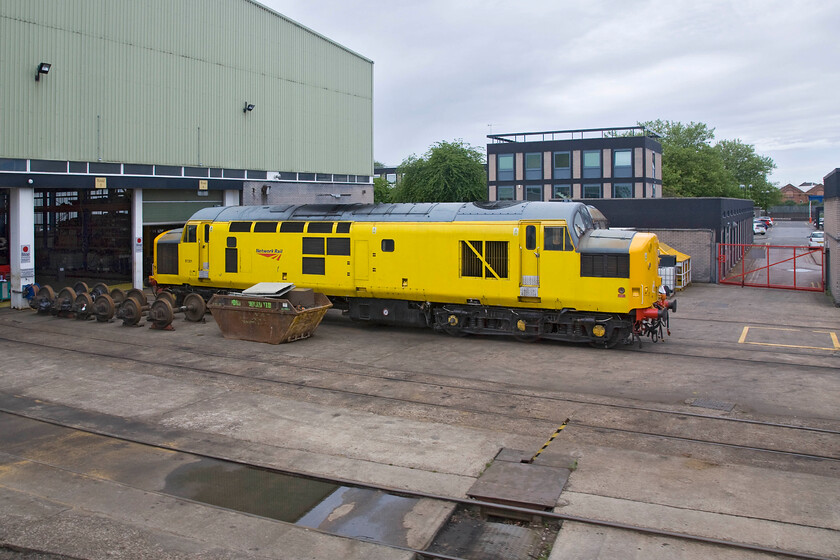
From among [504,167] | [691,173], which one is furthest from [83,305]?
[691,173]

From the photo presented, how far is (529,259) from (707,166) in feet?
204

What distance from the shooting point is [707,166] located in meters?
71.0

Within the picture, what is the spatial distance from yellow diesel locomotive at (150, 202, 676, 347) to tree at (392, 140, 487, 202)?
83.2 feet

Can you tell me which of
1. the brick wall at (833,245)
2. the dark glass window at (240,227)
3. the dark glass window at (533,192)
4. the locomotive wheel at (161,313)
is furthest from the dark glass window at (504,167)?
the locomotive wheel at (161,313)

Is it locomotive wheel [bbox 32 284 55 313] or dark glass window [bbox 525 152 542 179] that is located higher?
dark glass window [bbox 525 152 542 179]

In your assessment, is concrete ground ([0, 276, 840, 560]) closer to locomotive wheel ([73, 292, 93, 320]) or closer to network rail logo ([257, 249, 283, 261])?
locomotive wheel ([73, 292, 93, 320])

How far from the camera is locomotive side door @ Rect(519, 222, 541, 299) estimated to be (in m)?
16.0

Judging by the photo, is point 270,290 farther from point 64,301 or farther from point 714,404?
point 714,404

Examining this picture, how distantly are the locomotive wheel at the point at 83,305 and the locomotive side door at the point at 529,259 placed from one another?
41.1 ft

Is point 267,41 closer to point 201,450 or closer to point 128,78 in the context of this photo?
point 128,78

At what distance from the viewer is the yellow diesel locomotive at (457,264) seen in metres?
15.6

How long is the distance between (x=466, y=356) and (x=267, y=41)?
20.6 meters

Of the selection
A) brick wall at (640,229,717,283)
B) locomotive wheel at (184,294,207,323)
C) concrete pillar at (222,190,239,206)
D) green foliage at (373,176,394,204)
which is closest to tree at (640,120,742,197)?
green foliage at (373,176,394,204)

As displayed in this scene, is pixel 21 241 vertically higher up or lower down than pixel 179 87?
lower down
